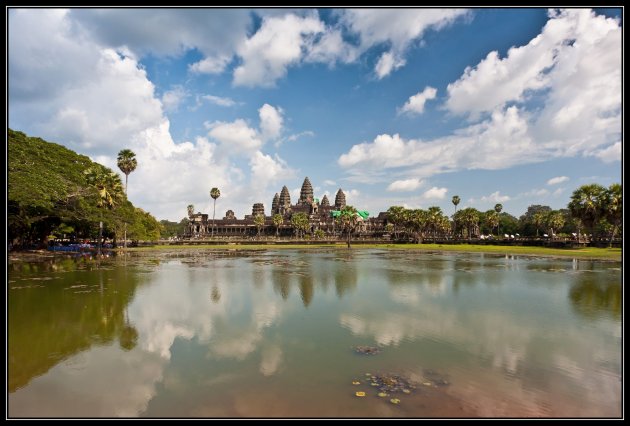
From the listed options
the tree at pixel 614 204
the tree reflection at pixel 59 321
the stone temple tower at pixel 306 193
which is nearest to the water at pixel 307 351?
the tree reflection at pixel 59 321

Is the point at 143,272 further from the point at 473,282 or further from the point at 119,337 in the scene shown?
the point at 473,282

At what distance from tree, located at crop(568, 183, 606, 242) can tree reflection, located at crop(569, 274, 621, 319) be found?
31.2 meters

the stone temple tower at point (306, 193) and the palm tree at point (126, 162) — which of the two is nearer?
the palm tree at point (126, 162)

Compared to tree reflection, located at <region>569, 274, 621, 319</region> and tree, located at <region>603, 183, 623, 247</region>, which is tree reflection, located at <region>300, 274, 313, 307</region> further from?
tree, located at <region>603, 183, 623, 247</region>

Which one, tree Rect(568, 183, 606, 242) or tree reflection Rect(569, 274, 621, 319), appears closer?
tree reflection Rect(569, 274, 621, 319)

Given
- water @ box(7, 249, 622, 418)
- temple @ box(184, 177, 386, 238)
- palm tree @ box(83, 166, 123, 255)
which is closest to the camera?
water @ box(7, 249, 622, 418)

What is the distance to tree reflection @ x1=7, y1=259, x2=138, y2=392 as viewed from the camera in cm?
944

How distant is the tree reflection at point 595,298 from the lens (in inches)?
573

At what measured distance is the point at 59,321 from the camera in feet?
42.0

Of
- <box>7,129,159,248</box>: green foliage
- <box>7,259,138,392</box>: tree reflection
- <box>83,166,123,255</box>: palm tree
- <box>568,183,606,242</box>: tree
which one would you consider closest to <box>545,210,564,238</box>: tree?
<box>568,183,606,242</box>: tree

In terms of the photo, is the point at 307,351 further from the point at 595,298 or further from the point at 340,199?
the point at 340,199

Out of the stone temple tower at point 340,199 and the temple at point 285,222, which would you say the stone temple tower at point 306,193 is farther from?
the stone temple tower at point 340,199

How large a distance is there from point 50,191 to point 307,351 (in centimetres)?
3353

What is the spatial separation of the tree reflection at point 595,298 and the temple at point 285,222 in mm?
97589
